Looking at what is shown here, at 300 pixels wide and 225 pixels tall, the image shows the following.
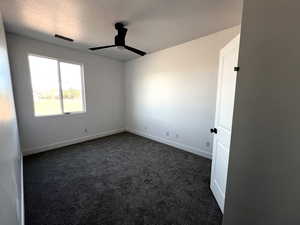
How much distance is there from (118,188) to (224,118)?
1.85 m

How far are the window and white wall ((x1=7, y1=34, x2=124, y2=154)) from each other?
14 centimetres

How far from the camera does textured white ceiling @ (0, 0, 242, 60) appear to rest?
1897mm

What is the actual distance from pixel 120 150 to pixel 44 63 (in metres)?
2.88

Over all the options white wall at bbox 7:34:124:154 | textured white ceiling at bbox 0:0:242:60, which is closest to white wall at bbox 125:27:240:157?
textured white ceiling at bbox 0:0:242:60

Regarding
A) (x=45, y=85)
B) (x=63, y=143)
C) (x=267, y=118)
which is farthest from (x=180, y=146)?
(x=45, y=85)

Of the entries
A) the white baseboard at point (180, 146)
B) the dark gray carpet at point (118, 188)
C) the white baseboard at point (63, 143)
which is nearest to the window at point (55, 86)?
the white baseboard at point (63, 143)

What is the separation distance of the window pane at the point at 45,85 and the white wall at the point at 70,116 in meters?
0.13

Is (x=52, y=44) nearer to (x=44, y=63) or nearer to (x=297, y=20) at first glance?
(x=44, y=63)

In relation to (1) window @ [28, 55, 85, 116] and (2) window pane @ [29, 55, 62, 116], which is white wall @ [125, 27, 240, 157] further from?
(2) window pane @ [29, 55, 62, 116]

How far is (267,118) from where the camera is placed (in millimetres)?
714

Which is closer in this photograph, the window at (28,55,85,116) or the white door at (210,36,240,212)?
the white door at (210,36,240,212)

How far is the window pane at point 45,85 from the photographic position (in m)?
3.19

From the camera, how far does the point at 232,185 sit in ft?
3.22

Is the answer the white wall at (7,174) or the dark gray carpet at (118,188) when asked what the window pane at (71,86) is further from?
the white wall at (7,174)
